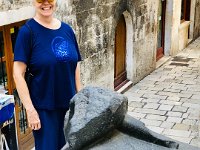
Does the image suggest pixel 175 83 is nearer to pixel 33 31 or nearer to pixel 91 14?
pixel 91 14

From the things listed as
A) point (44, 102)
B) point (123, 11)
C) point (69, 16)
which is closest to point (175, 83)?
point (123, 11)

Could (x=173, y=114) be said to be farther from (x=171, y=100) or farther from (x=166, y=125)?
(x=171, y=100)

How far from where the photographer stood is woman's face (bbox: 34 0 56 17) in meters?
3.02

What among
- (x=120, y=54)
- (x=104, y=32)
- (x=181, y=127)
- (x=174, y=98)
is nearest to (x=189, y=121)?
(x=181, y=127)

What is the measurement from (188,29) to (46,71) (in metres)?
12.4

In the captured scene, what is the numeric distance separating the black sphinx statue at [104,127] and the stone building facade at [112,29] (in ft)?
9.75

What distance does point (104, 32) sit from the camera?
7828mm

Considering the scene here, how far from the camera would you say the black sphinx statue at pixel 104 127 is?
1967 mm

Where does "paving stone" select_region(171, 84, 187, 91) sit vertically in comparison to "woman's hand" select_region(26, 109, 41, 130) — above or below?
below

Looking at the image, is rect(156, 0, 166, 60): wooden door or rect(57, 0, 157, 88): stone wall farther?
rect(156, 0, 166, 60): wooden door

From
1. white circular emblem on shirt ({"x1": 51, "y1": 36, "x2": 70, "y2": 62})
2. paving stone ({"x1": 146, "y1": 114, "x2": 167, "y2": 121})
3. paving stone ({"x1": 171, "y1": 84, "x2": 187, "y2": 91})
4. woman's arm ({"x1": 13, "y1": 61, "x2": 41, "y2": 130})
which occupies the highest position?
white circular emblem on shirt ({"x1": 51, "y1": 36, "x2": 70, "y2": 62})

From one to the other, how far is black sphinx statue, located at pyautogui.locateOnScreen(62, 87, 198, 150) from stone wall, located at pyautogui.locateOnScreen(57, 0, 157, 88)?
13.9 ft

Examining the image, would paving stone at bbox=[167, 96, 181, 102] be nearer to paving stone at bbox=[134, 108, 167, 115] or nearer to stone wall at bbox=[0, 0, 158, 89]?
paving stone at bbox=[134, 108, 167, 115]

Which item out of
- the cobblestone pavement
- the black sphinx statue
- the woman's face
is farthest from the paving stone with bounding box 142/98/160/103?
the black sphinx statue
